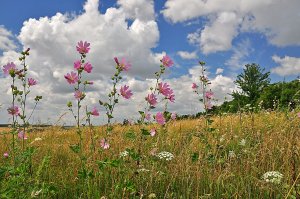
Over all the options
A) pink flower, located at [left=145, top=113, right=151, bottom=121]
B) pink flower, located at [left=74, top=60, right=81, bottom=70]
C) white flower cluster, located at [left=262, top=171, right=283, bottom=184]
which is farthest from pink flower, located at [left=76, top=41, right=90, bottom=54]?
white flower cluster, located at [left=262, top=171, right=283, bottom=184]

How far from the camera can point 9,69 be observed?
3.22m

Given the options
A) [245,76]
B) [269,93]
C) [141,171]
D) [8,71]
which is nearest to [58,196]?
[141,171]

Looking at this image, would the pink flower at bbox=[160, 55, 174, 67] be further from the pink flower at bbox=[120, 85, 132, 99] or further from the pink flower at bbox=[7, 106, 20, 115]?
the pink flower at bbox=[7, 106, 20, 115]

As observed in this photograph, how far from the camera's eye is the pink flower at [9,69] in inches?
125

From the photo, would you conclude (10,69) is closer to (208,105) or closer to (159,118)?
(159,118)

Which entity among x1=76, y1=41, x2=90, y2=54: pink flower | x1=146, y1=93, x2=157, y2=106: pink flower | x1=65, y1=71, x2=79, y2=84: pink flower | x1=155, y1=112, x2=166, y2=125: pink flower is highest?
x1=76, y1=41, x2=90, y2=54: pink flower

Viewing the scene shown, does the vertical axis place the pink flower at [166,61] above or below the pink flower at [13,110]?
above

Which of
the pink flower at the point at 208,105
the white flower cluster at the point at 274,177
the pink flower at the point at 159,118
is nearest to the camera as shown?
the white flower cluster at the point at 274,177

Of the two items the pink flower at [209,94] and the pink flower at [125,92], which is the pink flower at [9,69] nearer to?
the pink flower at [125,92]

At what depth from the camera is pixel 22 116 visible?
11.3ft

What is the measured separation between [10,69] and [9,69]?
0.02 m

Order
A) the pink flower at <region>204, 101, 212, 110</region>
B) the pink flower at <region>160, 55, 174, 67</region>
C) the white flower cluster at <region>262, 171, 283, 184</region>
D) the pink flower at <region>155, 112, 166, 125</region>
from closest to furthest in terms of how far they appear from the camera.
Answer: the white flower cluster at <region>262, 171, 283, 184</region>, the pink flower at <region>155, 112, 166, 125</region>, the pink flower at <region>160, 55, 174, 67</region>, the pink flower at <region>204, 101, 212, 110</region>

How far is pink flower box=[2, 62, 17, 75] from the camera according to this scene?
3186 millimetres

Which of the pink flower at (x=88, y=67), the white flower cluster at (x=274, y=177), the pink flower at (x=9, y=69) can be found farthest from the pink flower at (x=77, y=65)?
the white flower cluster at (x=274, y=177)
